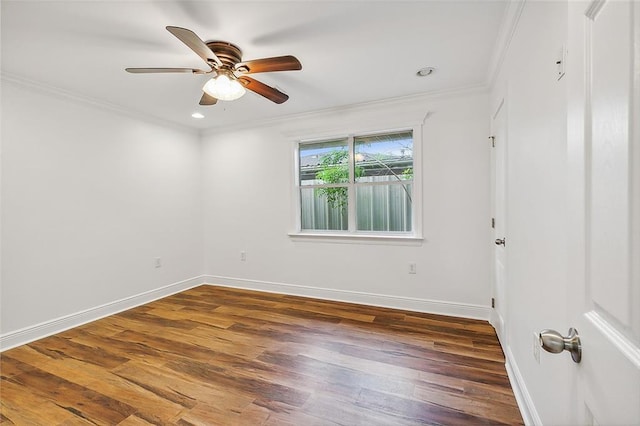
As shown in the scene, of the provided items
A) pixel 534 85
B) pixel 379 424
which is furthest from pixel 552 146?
pixel 379 424

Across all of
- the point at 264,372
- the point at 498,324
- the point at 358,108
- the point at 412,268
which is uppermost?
the point at 358,108

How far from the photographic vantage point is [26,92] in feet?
8.67

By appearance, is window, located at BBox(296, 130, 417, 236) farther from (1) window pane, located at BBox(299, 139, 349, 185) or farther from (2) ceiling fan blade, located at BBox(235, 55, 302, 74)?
(2) ceiling fan blade, located at BBox(235, 55, 302, 74)

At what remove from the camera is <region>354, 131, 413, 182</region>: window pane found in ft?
11.1

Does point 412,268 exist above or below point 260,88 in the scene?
below

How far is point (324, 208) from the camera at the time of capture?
388 cm

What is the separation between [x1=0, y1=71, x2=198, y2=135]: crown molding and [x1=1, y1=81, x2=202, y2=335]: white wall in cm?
4

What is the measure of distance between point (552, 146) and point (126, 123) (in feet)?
13.6

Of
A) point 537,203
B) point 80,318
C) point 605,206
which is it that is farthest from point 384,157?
point 80,318

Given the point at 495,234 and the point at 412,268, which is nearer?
the point at 495,234

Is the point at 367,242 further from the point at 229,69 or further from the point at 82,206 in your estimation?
the point at 82,206

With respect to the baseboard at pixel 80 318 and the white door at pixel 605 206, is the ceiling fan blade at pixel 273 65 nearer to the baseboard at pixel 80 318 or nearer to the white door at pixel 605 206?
the white door at pixel 605 206

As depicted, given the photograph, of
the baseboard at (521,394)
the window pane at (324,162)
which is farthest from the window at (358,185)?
the baseboard at (521,394)

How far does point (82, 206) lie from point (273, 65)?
106 inches
